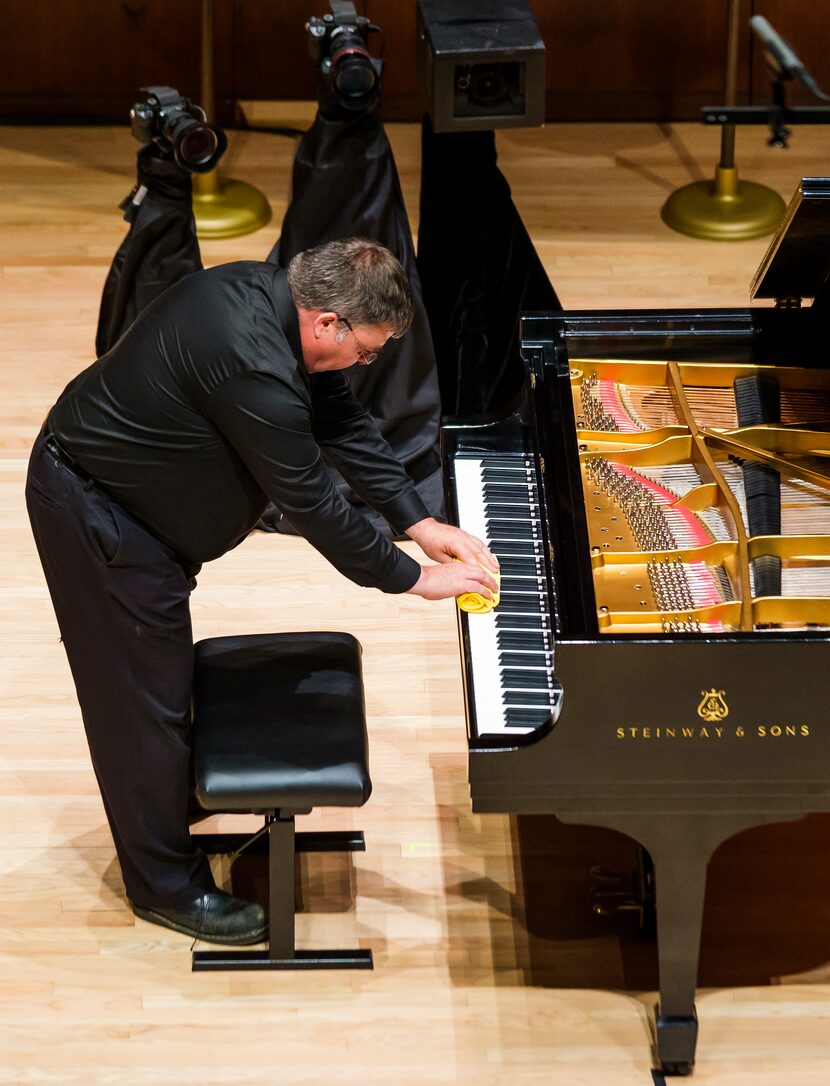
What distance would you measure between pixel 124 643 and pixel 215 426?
0.47 meters

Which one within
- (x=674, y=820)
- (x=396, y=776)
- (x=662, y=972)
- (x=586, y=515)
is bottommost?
(x=396, y=776)

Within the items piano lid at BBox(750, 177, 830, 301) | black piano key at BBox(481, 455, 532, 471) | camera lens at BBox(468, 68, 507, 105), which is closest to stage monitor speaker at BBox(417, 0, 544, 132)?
camera lens at BBox(468, 68, 507, 105)

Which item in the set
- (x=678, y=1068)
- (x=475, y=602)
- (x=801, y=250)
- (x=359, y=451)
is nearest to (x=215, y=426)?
(x=359, y=451)

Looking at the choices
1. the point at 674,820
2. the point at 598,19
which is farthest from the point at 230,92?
the point at 674,820

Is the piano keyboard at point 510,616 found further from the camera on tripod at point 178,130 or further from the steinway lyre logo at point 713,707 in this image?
the camera on tripod at point 178,130

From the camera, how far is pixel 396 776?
3.76 metres

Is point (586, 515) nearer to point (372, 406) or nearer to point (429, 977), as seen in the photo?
point (429, 977)

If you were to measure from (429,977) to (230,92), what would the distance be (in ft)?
13.6

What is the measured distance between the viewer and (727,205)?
5.91 m

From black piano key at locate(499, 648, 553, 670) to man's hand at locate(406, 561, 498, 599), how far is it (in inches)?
4.5

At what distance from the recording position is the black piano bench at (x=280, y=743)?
9.86 ft

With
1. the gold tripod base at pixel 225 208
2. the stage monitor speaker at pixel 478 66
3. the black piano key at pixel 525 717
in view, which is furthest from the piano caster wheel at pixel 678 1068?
the gold tripod base at pixel 225 208

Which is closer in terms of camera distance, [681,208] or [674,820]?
[674,820]

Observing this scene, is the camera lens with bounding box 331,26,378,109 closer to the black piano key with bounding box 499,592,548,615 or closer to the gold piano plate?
the gold piano plate
